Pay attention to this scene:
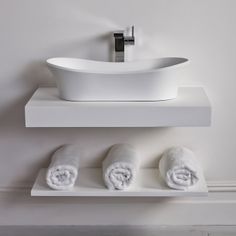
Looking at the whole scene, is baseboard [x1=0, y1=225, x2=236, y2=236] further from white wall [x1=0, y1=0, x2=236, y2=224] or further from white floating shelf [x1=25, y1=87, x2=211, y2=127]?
white floating shelf [x1=25, y1=87, x2=211, y2=127]

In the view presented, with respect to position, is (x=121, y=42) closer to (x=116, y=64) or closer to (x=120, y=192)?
(x=116, y=64)

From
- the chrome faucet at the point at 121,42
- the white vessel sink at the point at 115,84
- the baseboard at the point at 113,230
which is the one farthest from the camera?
the baseboard at the point at 113,230

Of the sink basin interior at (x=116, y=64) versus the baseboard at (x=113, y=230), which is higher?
the sink basin interior at (x=116, y=64)

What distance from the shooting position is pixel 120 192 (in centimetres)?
208

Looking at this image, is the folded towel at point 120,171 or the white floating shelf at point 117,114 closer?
the white floating shelf at point 117,114

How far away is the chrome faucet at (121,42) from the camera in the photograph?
2.06m

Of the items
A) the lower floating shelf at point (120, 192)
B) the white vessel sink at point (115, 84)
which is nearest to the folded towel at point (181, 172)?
the lower floating shelf at point (120, 192)

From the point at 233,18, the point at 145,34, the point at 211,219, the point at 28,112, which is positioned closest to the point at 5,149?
the point at 28,112

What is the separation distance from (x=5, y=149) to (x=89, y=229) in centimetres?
56

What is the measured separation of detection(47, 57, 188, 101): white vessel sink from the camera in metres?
1.91

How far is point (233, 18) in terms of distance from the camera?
2125 mm

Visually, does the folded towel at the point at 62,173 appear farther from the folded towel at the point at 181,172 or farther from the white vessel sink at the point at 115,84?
the folded towel at the point at 181,172

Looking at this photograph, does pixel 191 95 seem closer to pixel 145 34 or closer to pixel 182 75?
pixel 182 75

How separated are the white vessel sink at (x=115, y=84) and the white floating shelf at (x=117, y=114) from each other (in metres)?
0.04
